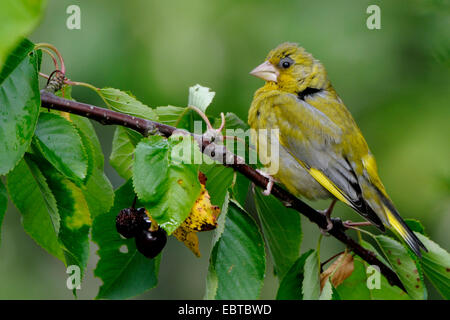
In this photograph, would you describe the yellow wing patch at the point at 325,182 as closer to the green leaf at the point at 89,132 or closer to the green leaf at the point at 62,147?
the green leaf at the point at 89,132

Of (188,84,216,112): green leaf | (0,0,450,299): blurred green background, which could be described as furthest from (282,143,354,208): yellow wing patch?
(0,0,450,299): blurred green background

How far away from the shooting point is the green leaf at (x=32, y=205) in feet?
5.57

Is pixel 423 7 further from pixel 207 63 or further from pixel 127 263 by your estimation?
pixel 207 63

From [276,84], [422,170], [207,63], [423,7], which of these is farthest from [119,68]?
[423,7]

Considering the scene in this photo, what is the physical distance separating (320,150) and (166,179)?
147 centimetres

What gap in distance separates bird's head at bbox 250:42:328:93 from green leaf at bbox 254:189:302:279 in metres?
1.20

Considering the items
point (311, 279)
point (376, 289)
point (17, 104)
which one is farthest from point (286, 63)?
point (17, 104)

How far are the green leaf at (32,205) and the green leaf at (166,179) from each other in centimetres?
35

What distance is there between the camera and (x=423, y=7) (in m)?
1.98

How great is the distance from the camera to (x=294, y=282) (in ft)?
6.72

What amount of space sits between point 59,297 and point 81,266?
16.5 feet

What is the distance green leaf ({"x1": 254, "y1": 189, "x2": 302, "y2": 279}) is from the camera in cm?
209

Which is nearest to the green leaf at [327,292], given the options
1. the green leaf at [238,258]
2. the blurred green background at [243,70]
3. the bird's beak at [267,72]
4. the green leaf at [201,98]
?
the green leaf at [238,258]

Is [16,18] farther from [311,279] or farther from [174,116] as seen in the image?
[311,279]
